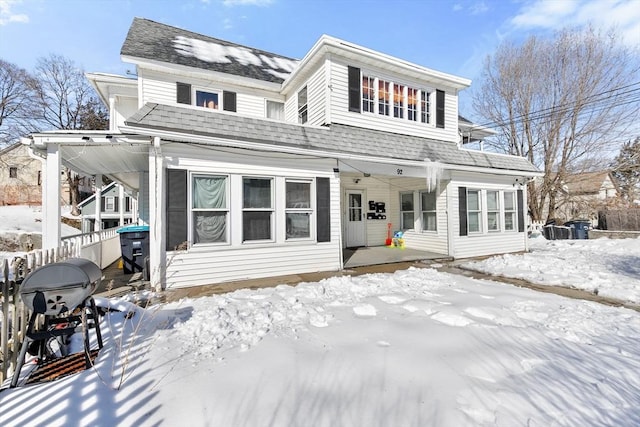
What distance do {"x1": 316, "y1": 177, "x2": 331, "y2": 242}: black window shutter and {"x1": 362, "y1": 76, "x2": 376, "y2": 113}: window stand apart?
3131mm

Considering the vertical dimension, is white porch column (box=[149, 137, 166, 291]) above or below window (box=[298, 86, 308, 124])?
below

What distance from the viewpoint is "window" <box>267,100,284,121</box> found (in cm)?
→ 1046

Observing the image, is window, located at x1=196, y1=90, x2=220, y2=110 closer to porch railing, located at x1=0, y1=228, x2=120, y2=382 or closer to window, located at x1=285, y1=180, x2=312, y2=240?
window, located at x1=285, y1=180, x2=312, y2=240

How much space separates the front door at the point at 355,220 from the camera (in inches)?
421

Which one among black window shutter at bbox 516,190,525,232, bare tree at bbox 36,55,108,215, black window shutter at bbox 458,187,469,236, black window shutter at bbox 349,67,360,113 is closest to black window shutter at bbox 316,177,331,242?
black window shutter at bbox 349,67,360,113

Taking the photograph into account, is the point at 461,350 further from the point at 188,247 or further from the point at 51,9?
the point at 51,9

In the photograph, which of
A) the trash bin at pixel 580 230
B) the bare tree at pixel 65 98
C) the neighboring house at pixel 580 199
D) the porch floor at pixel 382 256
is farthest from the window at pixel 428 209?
the bare tree at pixel 65 98

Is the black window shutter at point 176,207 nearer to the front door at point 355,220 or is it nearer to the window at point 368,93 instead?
the window at point 368,93

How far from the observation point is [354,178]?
10.5 m

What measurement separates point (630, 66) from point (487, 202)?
14667mm

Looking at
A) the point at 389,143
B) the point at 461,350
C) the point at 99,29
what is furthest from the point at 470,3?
the point at 99,29

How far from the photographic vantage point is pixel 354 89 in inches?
326

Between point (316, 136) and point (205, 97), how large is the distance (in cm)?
478

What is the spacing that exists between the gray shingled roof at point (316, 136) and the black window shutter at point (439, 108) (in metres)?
0.70
